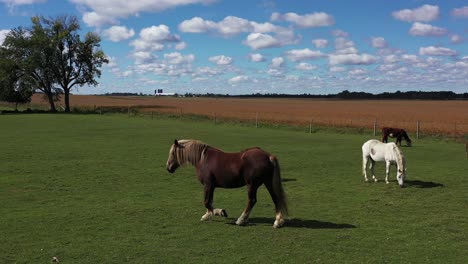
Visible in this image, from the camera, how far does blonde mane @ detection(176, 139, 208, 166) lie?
979cm

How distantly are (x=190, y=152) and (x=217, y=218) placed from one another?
5.13ft

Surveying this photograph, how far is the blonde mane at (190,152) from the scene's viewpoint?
385 inches

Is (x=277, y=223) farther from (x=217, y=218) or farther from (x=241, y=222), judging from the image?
(x=217, y=218)

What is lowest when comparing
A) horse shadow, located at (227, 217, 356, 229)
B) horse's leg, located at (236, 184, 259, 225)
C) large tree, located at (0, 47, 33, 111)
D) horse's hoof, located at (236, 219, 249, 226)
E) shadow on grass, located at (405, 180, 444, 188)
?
shadow on grass, located at (405, 180, 444, 188)

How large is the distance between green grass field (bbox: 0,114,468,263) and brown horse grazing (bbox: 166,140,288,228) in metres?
0.43

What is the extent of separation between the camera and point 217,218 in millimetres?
10086

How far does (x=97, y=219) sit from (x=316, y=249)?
4738 mm

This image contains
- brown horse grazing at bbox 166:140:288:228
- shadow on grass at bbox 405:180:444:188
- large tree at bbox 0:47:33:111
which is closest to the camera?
brown horse grazing at bbox 166:140:288:228

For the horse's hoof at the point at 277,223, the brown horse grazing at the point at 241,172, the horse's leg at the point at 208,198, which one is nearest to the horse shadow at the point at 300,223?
the horse's hoof at the point at 277,223

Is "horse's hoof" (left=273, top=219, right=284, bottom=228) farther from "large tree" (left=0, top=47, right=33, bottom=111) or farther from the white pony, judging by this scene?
"large tree" (left=0, top=47, right=33, bottom=111)

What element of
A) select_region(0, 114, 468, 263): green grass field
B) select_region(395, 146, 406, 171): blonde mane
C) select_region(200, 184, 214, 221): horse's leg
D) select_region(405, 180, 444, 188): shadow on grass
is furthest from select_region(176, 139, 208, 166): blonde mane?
select_region(405, 180, 444, 188): shadow on grass

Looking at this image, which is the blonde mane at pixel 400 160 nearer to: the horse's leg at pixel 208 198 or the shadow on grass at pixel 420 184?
the shadow on grass at pixel 420 184

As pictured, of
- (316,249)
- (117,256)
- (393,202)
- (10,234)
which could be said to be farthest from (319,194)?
(10,234)

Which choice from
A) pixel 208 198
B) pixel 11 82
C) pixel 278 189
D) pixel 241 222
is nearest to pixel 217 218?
pixel 208 198
